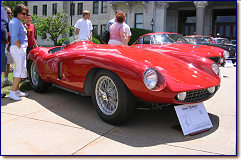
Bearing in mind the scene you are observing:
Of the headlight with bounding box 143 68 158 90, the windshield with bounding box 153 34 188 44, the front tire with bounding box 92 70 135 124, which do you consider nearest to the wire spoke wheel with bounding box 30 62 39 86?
the front tire with bounding box 92 70 135 124

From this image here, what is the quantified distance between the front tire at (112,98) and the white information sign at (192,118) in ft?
1.96

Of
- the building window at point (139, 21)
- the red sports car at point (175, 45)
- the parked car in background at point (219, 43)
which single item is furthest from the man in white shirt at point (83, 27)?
the building window at point (139, 21)

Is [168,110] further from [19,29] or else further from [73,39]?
[19,29]

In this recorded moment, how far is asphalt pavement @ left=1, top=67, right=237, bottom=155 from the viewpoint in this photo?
248cm

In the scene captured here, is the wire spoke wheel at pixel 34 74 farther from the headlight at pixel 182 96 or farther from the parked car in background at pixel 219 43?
the parked car in background at pixel 219 43

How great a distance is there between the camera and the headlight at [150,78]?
2709 millimetres

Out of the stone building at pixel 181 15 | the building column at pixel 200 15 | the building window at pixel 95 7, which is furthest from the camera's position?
the building window at pixel 95 7

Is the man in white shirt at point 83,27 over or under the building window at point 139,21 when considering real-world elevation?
under

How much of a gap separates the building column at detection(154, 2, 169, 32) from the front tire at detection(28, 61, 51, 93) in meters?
21.2

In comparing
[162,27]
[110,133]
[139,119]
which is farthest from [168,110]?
[162,27]

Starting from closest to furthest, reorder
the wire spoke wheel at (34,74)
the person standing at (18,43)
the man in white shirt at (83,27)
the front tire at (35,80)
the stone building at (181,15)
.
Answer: the person standing at (18,43) < the front tire at (35,80) < the wire spoke wheel at (34,74) < the man in white shirt at (83,27) < the stone building at (181,15)

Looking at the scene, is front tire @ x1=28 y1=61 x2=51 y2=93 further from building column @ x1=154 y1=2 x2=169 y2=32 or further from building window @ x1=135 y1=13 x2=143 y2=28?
building window @ x1=135 y1=13 x2=143 y2=28

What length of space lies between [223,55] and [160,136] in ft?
17.0

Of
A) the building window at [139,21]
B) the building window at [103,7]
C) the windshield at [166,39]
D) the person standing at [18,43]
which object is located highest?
the building window at [103,7]
